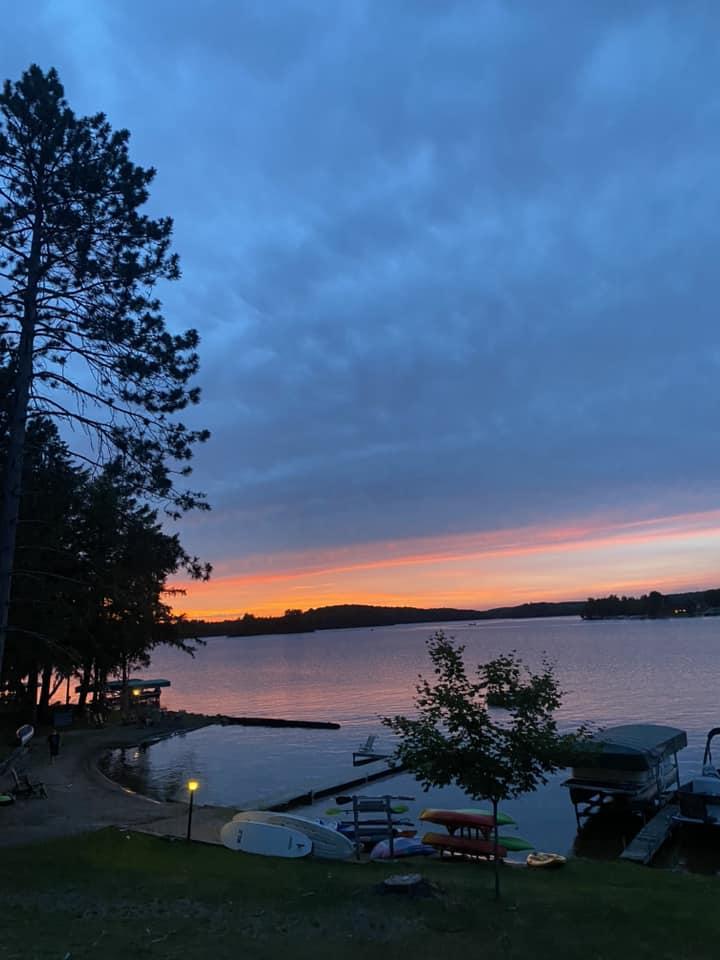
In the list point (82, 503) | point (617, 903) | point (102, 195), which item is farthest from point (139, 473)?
point (617, 903)

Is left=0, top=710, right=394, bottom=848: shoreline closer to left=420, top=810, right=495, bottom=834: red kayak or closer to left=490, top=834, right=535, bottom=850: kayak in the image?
left=420, top=810, right=495, bottom=834: red kayak

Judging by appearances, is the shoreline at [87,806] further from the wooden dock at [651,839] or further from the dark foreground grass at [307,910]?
the wooden dock at [651,839]

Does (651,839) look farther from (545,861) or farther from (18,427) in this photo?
(18,427)

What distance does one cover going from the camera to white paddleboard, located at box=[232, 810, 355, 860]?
1775 cm

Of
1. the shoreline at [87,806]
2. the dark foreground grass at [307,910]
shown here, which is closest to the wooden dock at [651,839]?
the dark foreground grass at [307,910]

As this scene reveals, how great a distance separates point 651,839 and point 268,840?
12.5 meters

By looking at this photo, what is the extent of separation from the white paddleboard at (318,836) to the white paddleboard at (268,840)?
0.95ft

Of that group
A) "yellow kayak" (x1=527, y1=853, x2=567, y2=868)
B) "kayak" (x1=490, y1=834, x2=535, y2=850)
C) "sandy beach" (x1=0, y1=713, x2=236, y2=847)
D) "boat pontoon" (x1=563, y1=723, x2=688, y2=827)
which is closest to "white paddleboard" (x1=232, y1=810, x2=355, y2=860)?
"sandy beach" (x1=0, y1=713, x2=236, y2=847)

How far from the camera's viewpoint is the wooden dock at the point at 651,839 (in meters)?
20.9

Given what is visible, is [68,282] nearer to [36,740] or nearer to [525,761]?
[525,761]

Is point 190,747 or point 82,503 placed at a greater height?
point 82,503

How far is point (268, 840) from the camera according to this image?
17531 mm

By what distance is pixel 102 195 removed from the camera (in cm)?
1543

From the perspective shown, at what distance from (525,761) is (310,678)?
100 m
